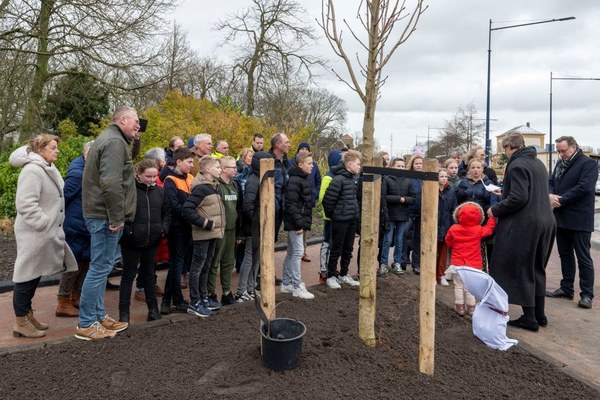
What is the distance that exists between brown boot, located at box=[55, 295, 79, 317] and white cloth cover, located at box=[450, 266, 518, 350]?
162 inches

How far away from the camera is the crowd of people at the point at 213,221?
13.6 feet

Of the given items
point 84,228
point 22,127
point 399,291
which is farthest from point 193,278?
point 22,127

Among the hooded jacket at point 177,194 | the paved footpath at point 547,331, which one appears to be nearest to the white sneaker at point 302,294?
the paved footpath at point 547,331

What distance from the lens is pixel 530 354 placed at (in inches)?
165

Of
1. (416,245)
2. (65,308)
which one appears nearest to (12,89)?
(65,308)

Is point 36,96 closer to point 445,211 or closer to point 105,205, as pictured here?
point 105,205

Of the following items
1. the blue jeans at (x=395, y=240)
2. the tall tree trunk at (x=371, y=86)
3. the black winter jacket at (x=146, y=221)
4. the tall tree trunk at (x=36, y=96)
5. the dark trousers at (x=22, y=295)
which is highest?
the tall tree trunk at (x=36, y=96)

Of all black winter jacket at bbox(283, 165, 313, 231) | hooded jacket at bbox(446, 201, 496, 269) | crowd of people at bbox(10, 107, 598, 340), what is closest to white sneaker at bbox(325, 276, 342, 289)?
crowd of people at bbox(10, 107, 598, 340)

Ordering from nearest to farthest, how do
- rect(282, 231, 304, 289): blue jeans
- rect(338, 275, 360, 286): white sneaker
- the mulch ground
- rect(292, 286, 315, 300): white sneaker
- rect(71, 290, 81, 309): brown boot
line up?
the mulch ground
rect(71, 290, 81, 309): brown boot
rect(292, 286, 315, 300): white sneaker
rect(282, 231, 304, 289): blue jeans
rect(338, 275, 360, 286): white sneaker

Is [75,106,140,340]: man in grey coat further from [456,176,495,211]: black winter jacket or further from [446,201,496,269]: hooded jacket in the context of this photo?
[456,176,495,211]: black winter jacket

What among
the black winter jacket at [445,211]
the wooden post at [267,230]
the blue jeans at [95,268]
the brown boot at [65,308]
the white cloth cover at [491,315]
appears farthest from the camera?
the black winter jacket at [445,211]

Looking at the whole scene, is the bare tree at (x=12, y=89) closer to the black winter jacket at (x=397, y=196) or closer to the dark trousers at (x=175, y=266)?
the dark trousers at (x=175, y=266)

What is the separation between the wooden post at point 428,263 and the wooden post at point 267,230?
1.14 metres

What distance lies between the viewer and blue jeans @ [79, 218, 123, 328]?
13.3ft
